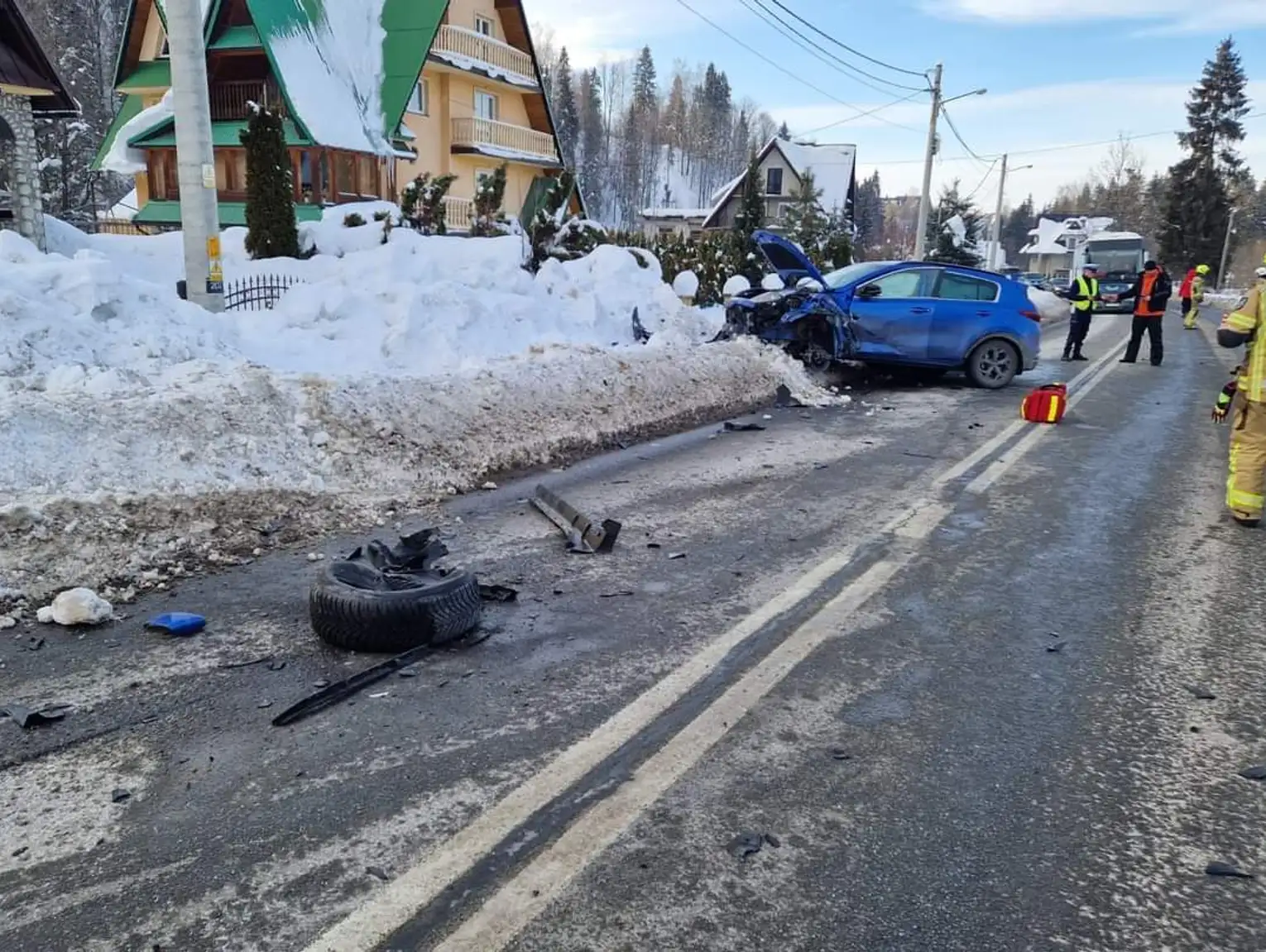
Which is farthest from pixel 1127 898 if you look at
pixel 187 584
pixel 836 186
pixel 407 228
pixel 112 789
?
pixel 836 186

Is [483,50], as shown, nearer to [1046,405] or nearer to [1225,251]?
[1046,405]

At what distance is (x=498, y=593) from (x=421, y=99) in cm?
2943

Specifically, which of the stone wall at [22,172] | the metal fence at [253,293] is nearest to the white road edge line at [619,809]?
the metal fence at [253,293]

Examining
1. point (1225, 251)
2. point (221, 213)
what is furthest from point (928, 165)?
point (1225, 251)

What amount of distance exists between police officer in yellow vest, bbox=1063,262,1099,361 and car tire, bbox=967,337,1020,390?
473cm

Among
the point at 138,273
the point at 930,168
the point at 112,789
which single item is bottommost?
the point at 112,789

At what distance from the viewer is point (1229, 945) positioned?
7.92ft

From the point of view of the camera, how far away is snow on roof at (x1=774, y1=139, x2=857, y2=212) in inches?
2493

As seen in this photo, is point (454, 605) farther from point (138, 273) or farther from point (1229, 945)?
point (138, 273)

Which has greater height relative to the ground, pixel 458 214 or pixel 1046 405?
pixel 458 214

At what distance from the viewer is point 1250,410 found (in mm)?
6520

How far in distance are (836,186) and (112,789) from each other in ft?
217

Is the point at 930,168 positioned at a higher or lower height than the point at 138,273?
higher

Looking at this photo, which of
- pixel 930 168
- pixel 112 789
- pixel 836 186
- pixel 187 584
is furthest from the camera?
pixel 836 186
